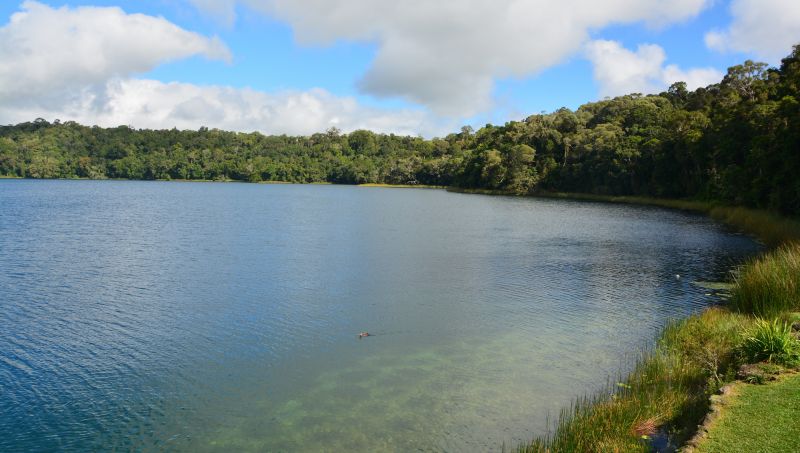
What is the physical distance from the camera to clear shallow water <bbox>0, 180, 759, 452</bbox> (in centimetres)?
1115

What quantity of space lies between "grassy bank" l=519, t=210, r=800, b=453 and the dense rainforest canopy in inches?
1088

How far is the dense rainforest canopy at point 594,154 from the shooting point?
5066 centimetres

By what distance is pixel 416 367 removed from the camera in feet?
48.2

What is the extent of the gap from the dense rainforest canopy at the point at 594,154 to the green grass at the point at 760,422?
35.9 metres

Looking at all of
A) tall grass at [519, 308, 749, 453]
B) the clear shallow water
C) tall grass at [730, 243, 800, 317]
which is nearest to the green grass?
tall grass at [519, 308, 749, 453]

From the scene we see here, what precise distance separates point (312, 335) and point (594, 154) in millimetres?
92615

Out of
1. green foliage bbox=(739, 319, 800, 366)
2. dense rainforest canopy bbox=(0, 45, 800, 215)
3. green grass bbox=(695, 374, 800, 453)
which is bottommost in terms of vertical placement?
green grass bbox=(695, 374, 800, 453)

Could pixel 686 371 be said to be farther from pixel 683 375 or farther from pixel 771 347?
pixel 771 347

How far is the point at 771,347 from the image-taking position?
11.1m

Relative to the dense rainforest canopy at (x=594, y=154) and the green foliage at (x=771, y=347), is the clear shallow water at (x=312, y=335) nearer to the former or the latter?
the green foliage at (x=771, y=347)

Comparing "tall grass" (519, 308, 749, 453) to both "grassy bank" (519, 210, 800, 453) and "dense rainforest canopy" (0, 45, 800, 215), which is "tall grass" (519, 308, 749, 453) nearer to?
"grassy bank" (519, 210, 800, 453)

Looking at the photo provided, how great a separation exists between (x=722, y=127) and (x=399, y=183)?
113 metres

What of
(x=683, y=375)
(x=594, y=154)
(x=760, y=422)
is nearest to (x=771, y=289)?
(x=683, y=375)

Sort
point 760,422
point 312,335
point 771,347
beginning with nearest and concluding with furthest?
point 760,422 → point 771,347 → point 312,335
